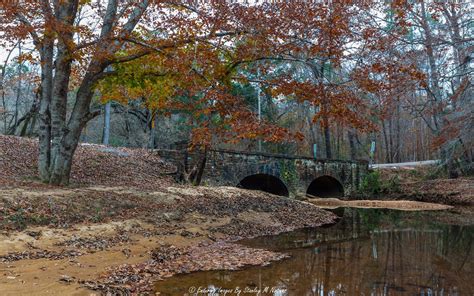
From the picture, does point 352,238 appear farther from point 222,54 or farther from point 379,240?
point 222,54

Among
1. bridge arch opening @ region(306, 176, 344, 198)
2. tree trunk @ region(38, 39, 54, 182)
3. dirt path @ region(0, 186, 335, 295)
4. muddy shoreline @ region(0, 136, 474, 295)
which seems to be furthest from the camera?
bridge arch opening @ region(306, 176, 344, 198)

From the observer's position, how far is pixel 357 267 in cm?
704

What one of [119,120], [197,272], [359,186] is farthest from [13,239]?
[119,120]

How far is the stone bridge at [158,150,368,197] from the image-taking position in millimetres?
20203

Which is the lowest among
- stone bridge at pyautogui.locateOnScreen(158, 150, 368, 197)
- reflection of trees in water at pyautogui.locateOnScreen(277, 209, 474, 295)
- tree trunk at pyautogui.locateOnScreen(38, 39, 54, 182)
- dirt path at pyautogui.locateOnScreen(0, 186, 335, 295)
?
reflection of trees in water at pyautogui.locateOnScreen(277, 209, 474, 295)

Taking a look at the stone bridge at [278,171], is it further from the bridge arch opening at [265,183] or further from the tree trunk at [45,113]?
the tree trunk at [45,113]

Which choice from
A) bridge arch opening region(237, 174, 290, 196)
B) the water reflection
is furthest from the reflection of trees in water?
bridge arch opening region(237, 174, 290, 196)

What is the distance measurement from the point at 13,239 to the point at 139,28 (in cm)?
767

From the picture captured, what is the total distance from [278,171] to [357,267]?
640 inches

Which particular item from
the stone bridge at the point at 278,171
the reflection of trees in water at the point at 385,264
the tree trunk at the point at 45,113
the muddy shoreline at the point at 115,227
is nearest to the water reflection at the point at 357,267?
the reflection of trees in water at the point at 385,264

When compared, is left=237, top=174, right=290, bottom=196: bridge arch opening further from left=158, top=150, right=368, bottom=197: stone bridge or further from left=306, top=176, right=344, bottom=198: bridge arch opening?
left=306, top=176, right=344, bottom=198: bridge arch opening

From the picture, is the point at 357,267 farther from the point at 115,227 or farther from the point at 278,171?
the point at 278,171

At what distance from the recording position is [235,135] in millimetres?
10672

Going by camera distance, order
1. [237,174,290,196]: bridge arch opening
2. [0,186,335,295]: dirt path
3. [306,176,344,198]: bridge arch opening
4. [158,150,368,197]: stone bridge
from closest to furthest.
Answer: [0,186,335,295]: dirt path → [158,150,368,197]: stone bridge → [237,174,290,196]: bridge arch opening → [306,176,344,198]: bridge arch opening
